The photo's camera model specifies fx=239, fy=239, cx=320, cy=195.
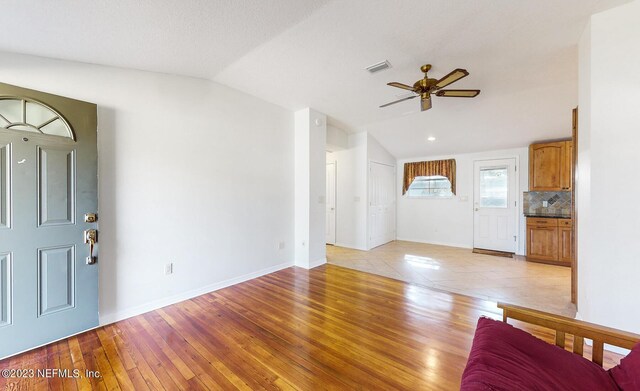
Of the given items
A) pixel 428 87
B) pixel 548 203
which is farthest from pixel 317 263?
pixel 548 203

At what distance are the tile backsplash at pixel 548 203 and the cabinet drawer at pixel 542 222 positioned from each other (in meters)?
0.19

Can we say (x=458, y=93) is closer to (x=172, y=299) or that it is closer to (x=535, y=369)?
(x=535, y=369)

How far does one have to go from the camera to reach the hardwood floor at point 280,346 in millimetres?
1632

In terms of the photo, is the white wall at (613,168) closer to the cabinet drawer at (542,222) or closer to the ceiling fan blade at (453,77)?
the ceiling fan blade at (453,77)

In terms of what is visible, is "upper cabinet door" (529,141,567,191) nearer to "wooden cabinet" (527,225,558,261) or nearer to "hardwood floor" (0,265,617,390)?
"wooden cabinet" (527,225,558,261)

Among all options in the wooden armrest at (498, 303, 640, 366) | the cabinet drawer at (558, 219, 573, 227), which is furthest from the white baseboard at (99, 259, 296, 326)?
the cabinet drawer at (558, 219, 573, 227)

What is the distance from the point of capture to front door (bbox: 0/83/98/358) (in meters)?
1.85

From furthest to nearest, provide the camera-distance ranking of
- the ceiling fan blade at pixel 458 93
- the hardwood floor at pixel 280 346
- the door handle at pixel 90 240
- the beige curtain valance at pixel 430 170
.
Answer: the beige curtain valance at pixel 430 170, the ceiling fan blade at pixel 458 93, the door handle at pixel 90 240, the hardwood floor at pixel 280 346

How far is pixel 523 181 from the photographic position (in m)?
5.04

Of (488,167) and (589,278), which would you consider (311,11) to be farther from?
(488,167)

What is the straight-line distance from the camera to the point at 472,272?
3885 mm

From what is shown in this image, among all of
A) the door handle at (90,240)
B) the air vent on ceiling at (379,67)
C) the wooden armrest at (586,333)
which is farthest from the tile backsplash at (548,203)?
the door handle at (90,240)

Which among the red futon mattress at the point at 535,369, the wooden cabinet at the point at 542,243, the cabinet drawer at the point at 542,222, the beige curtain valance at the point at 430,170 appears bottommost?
the wooden cabinet at the point at 542,243

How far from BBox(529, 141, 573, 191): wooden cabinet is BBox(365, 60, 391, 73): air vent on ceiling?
3976 mm
